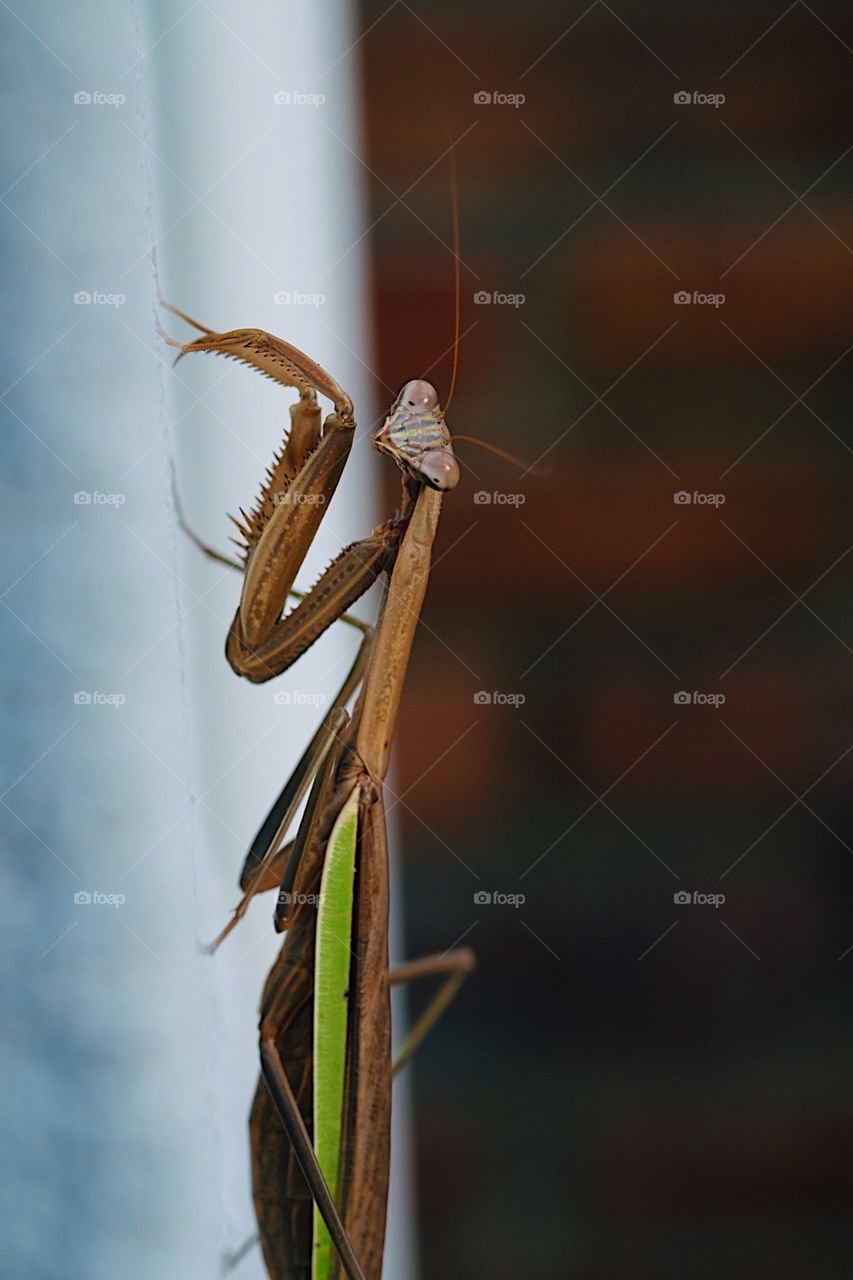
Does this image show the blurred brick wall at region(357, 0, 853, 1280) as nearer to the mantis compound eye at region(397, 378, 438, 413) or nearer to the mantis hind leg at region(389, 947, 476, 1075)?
the mantis hind leg at region(389, 947, 476, 1075)

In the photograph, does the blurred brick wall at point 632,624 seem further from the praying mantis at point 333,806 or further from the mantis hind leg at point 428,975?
the praying mantis at point 333,806

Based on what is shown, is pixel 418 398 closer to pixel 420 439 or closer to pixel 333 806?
pixel 420 439

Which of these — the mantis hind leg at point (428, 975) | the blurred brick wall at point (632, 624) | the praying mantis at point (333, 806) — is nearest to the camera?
the praying mantis at point (333, 806)

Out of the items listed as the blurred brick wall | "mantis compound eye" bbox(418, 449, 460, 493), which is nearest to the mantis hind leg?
the blurred brick wall

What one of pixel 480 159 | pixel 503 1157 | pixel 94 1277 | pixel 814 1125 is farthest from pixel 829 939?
pixel 480 159

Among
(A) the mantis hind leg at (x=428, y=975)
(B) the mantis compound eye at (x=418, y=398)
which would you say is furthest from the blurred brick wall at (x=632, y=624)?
(B) the mantis compound eye at (x=418, y=398)

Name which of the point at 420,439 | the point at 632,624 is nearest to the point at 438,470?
the point at 420,439
